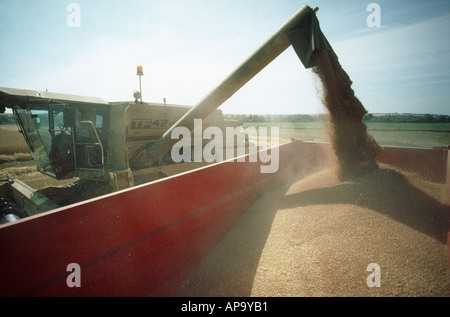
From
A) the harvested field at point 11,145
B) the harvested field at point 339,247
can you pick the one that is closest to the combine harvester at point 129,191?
the harvested field at point 339,247

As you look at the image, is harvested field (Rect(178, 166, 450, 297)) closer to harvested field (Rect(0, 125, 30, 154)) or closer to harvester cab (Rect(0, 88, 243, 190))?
harvester cab (Rect(0, 88, 243, 190))

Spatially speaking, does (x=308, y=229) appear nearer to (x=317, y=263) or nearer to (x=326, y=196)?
(x=317, y=263)

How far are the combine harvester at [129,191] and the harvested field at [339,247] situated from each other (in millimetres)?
320

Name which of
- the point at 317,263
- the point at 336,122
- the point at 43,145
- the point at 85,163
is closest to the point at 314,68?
the point at 336,122

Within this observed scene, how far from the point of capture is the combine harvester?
50.2 inches

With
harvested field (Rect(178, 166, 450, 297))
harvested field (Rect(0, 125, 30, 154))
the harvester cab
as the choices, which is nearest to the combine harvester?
the harvester cab

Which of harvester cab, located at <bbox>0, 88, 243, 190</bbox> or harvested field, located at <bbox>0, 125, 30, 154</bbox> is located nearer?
harvester cab, located at <bbox>0, 88, 243, 190</bbox>

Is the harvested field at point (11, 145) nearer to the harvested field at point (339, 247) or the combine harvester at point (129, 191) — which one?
the combine harvester at point (129, 191)

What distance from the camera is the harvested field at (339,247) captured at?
1827 mm

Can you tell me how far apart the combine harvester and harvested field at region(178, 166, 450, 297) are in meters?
0.32

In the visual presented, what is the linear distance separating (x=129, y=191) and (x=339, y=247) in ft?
7.36

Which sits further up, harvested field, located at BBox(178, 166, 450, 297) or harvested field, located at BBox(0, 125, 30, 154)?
harvested field, located at BBox(0, 125, 30, 154)

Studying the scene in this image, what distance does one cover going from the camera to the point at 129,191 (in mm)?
1631
